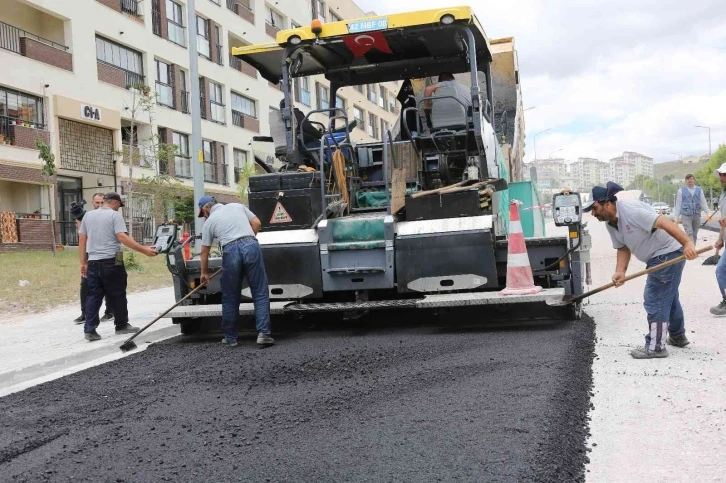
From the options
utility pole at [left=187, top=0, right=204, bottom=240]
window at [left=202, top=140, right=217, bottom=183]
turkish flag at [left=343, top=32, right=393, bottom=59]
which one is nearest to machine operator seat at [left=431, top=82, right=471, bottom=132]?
turkish flag at [left=343, top=32, right=393, bottom=59]

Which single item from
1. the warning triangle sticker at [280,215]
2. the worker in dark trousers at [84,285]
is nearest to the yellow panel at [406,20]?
the warning triangle sticker at [280,215]

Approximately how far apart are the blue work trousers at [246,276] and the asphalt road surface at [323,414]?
366mm

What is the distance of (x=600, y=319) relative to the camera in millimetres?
7188

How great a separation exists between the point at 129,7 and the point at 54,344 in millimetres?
21149

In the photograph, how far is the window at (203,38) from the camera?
3023 centimetres

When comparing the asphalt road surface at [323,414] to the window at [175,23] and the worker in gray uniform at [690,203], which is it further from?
the window at [175,23]

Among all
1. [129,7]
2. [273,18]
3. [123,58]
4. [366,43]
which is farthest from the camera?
[273,18]

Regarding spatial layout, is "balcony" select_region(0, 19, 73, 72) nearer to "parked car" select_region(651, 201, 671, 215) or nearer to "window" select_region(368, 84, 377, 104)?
"window" select_region(368, 84, 377, 104)

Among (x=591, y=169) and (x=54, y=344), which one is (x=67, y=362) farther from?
(x=591, y=169)

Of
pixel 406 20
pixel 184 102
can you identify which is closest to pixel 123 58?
pixel 184 102

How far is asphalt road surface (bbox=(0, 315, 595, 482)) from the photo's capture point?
3.21m

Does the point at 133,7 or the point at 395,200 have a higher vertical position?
the point at 133,7

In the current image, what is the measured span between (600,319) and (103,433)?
4.93m

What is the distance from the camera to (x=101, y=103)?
23547 millimetres
